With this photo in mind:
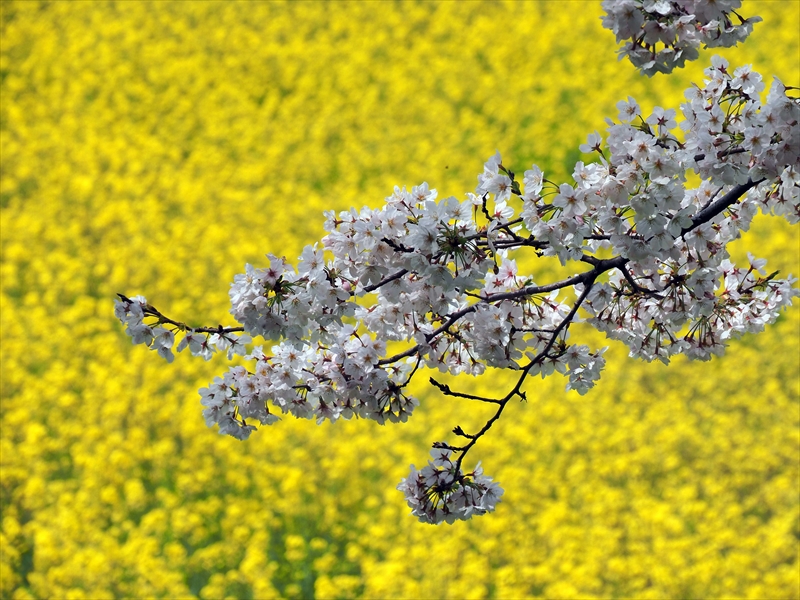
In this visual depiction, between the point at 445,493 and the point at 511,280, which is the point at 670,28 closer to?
the point at 511,280

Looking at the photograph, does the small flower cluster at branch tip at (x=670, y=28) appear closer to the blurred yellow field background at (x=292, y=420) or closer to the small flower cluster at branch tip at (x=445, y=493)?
the small flower cluster at branch tip at (x=445, y=493)

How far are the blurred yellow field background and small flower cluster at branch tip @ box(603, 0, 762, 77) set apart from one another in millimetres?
4027

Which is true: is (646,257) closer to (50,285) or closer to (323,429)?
(323,429)

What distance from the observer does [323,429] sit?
6.96m

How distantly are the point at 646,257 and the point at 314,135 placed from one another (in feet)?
24.7

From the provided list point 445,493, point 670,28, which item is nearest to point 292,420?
point 445,493

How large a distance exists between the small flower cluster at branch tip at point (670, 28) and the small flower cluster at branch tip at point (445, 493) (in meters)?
1.32

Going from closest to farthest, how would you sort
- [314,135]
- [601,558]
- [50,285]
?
[601,558], [50,285], [314,135]

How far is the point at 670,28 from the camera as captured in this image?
7.41ft

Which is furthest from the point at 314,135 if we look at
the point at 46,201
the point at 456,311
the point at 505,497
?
the point at 456,311

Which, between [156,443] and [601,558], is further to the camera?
[156,443]

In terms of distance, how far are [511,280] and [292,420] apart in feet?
13.6

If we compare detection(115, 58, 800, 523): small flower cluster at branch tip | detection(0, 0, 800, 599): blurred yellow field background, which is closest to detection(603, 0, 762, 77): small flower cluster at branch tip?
detection(115, 58, 800, 523): small flower cluster at branch tip

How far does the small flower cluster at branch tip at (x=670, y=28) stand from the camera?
220cm
